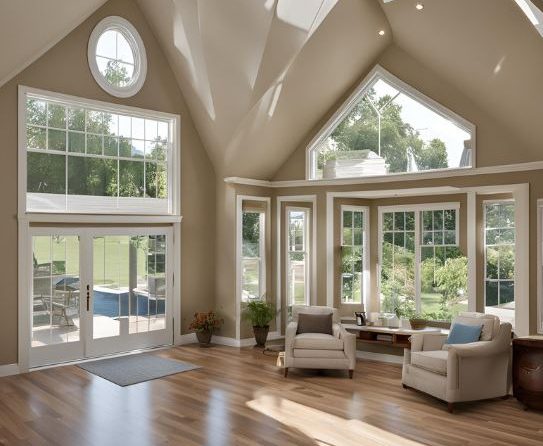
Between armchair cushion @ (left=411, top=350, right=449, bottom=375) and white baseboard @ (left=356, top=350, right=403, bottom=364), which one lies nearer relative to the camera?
armchair cushion @ (left=411, top=350, right=449, bottom=375)

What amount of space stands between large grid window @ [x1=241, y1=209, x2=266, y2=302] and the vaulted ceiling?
0.73m

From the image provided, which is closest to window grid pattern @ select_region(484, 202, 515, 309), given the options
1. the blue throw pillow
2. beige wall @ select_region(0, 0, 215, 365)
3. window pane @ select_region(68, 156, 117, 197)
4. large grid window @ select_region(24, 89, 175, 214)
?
the blue throw pillow

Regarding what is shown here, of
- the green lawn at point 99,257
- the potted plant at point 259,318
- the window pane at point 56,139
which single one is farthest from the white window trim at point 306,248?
the window pane at point 56,139

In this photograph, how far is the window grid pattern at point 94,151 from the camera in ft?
22.2

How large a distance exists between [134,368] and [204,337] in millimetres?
1588

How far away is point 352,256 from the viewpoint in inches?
325

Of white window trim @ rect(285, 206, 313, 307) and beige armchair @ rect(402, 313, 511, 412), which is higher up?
white window trim @ rect(285, 206, 313, 307)

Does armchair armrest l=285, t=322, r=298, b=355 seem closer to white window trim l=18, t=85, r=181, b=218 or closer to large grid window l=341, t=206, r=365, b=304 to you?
large grid window l=341, t=206, r=365, b=304

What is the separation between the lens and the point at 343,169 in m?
8.02

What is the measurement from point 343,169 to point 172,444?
4.83 meters

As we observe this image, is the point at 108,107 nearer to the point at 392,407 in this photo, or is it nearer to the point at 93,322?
the point at 93,322

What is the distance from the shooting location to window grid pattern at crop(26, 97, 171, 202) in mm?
6762

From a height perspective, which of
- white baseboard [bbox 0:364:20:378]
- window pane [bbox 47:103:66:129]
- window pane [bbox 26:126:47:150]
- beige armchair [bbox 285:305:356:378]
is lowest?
white baseboard [bbox 0:364:20:378]

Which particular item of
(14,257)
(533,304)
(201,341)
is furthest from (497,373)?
(14,257)
